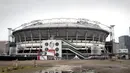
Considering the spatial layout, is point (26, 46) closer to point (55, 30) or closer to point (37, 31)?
point (37, 31)

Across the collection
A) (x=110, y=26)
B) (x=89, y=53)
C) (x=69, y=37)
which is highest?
(x=110, y=26)

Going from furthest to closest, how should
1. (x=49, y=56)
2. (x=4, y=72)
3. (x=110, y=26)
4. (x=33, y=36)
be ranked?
(x=110, y=26) → (x=33, y=36) → (x=49, y=56) → (x=4, y=72)

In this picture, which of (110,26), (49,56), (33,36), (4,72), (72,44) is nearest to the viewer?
(4,72)

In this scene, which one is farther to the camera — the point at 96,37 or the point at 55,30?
the point at 96,37

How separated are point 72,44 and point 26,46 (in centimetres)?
2762

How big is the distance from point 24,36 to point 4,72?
304 feet

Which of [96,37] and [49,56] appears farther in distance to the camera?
[96,37]

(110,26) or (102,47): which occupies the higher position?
(110,26)

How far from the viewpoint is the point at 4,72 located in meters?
21.0

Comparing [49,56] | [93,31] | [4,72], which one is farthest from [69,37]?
[4,72]

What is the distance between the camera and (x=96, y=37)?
112312 mm

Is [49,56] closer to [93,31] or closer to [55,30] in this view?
[55,30]

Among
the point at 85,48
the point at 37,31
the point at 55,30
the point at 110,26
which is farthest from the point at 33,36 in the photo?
the point at 110,26

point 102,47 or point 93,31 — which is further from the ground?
point 93,31
